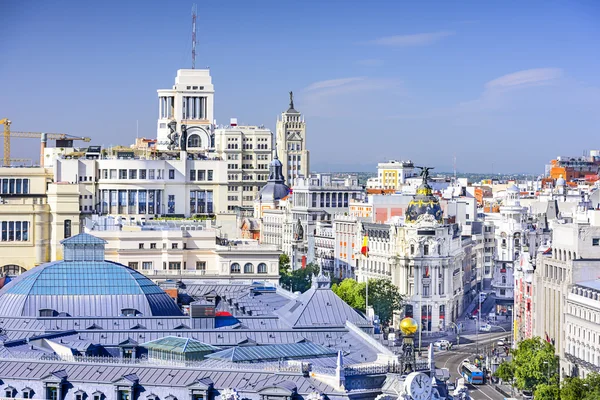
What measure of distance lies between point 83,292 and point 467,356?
69.7m

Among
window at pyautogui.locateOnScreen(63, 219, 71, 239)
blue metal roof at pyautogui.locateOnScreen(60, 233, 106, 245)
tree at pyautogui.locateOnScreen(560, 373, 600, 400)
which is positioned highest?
blue metal roof at pyautogui.locateOnScreen(60, 233, 106, 245)

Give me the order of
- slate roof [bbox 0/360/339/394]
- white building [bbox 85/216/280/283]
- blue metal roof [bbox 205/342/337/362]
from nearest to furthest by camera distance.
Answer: slate roof [bbox 0/360/339/394]
blue metal roof [bbox 205/342/337/362]
white building [bbox 85/216/280/283]

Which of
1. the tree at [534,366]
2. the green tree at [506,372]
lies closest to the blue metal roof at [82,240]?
the tree at [534,366]

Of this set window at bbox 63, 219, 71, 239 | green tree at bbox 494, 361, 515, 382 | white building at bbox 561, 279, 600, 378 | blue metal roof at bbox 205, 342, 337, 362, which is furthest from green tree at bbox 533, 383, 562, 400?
window at bbox 63, 219, 71, 239

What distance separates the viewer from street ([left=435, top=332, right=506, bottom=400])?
504ft

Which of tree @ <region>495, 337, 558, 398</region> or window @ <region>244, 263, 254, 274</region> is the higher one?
window @ <region>244, 263, 254, 274</region>

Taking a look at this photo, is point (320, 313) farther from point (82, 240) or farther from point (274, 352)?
point (82, 240)

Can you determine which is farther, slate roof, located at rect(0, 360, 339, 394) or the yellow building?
the yellow building

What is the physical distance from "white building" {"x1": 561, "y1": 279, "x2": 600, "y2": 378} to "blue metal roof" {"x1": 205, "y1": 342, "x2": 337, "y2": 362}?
43.1 meters

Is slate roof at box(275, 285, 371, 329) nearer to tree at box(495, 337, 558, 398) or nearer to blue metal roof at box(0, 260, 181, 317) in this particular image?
blue metal roof at box(0, 260, 181, 317)

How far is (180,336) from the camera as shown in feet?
361

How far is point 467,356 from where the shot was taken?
597 ft

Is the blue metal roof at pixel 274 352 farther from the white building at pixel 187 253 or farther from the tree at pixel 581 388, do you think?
the white building at pixel 187 253

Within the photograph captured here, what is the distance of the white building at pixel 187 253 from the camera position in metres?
177
